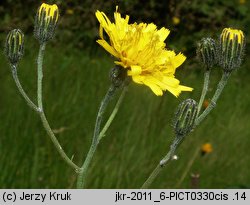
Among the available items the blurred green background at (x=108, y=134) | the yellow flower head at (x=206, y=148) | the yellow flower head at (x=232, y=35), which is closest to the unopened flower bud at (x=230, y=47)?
the yellow flower head at (x=232, y=35)

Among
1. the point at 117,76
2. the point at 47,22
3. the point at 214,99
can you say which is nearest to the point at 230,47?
the point at 214,99

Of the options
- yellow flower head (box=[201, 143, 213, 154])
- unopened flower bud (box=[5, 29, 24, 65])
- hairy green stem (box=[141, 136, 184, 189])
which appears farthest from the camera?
yellow flower head (box=[201, 143, 213, 154])

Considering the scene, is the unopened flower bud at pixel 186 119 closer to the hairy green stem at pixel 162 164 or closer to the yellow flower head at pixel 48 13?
the hairy green stem at pixel 162 164

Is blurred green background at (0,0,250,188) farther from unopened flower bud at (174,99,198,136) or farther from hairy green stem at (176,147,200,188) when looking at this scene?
unopened flower bud at (174,99,198,136)

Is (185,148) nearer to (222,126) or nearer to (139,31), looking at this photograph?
(222,126)

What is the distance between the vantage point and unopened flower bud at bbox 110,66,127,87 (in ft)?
3.58

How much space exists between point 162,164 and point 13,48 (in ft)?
1.23

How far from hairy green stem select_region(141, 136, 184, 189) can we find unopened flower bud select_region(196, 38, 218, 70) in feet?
0.65

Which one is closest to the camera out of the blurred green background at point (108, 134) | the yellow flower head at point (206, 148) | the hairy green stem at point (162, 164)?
the hairy green stem at point (162, 164)

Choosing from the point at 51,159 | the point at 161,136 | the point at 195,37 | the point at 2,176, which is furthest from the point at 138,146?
the point at 195,37

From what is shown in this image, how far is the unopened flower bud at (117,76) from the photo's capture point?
1091 millimetres

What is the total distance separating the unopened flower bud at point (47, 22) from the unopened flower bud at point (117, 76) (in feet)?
0.56

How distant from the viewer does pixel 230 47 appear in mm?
1191

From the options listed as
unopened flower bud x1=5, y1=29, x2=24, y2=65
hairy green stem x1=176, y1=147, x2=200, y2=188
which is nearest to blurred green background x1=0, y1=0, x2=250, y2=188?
hairy green stem x1=176, y1=147, x2=200, y2=188
